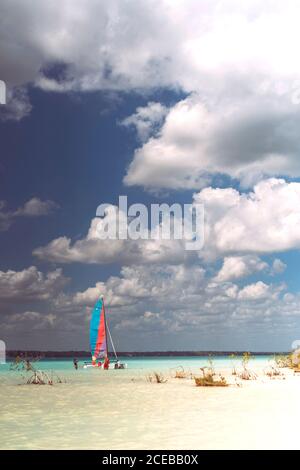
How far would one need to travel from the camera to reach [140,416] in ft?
65.1

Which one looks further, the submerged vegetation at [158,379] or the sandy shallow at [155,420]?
the submerged vegetation at [158,379]

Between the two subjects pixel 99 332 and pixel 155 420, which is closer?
pixel 155 420

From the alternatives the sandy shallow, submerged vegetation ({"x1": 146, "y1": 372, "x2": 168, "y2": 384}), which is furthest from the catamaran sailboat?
the sandy shallow

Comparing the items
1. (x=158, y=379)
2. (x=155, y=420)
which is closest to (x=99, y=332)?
(x=158, y=379)

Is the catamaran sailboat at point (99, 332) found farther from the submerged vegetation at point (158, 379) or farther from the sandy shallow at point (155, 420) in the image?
the sandy shallow at point (155, 420)

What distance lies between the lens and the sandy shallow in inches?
566

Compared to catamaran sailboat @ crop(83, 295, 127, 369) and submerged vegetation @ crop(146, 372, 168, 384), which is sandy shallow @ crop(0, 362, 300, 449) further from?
catamaran sailboat @ crop(83, 295, 127, 369)

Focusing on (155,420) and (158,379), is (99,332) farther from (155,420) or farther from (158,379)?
(155,420)

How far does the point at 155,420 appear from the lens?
60.5 feet

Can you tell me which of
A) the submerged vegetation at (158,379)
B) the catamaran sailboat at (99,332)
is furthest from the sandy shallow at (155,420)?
the catamaran sailboat at (99,332)

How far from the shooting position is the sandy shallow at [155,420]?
1438 centimetres
